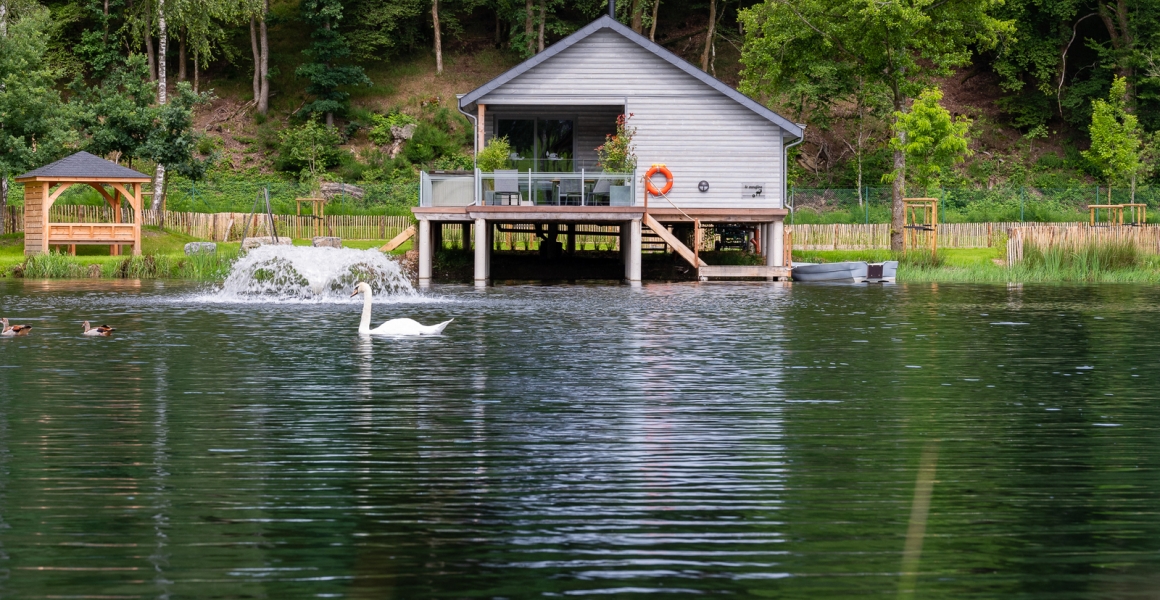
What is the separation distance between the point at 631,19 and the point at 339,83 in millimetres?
16605

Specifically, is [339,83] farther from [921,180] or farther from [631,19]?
[921,180]

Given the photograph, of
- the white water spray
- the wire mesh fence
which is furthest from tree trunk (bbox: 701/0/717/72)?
the white water spray

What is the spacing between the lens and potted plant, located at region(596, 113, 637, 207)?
124 ft

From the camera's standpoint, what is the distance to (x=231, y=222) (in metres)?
49.7

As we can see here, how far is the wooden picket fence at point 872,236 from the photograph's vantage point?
49281 mm

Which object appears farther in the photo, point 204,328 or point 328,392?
point 204,328

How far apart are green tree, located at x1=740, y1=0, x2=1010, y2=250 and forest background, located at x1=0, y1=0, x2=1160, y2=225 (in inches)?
3.5

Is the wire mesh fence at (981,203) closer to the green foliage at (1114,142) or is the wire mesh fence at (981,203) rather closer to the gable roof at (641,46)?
the green foliage at (1114,142)

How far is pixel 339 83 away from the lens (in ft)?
220

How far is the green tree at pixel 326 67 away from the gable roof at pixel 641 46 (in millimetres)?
29090

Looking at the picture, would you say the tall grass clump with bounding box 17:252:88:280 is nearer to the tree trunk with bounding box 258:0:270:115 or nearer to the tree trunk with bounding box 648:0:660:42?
the tree trunk with bounding box 258:0:270:115

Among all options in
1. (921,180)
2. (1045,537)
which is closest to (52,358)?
(1045,537)

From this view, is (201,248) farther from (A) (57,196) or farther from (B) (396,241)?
(B) (396,241)

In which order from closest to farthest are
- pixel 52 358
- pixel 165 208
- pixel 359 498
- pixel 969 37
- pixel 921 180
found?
pixel 359 498
pixel 52 358
pixel 921 180
pixel 969 37
pixel 165 208
